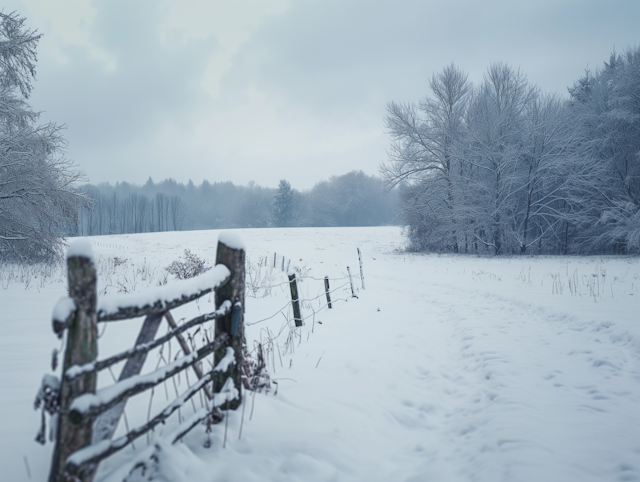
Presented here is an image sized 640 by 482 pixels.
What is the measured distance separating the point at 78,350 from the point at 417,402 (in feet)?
10.6

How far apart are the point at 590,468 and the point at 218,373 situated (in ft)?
9.18

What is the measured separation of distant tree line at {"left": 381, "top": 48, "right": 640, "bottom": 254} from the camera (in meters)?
19.0

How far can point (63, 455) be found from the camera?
1488 millimetres

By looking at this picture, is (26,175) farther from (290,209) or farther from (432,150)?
(290,209)

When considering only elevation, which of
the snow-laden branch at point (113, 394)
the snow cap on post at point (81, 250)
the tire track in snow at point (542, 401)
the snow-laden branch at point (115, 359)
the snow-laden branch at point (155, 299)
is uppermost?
the snow cap on post at point (81, 250)

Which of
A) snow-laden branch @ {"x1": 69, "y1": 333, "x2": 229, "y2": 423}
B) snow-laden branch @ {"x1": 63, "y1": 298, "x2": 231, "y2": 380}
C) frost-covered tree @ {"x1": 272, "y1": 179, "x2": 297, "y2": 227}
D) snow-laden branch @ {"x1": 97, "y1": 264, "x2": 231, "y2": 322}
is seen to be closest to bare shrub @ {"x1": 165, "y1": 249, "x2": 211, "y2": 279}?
snow-laden branch @ {"x1": 97, "y1": 264, "x2": 231, "y2": 322}

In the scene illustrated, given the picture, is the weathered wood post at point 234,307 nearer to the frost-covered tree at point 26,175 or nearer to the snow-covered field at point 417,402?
the snow-covered field at point 417,402

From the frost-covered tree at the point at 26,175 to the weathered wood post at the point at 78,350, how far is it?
12.4 metres

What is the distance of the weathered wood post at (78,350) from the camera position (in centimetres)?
148

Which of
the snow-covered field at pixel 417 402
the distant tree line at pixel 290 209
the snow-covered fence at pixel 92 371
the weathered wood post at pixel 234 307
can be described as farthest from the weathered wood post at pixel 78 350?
the distant tree line at pixel 290 209

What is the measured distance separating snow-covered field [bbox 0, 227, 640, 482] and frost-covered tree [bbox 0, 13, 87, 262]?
694 centimetres

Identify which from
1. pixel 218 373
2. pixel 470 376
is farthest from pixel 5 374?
pixel 470 376

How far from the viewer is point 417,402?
3.49 metres

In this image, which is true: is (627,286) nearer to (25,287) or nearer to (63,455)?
(63,455)
